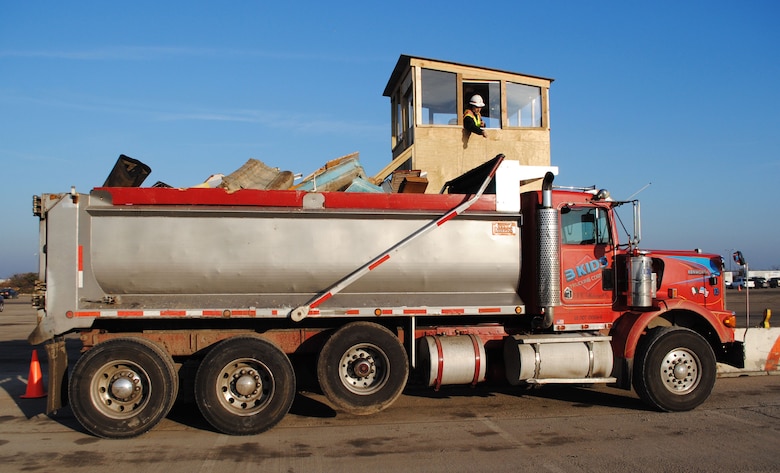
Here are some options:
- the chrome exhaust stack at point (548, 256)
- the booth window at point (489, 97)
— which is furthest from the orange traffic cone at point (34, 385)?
the booth window at point (489, 97)

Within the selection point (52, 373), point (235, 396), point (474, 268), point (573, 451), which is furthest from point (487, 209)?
point (52, 373)

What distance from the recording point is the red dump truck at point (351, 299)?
22.7 ft

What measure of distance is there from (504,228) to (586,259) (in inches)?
51.5

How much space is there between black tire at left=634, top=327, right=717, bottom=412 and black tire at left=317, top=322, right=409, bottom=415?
3190 millimetres

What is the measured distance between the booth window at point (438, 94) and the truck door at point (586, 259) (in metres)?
5.90

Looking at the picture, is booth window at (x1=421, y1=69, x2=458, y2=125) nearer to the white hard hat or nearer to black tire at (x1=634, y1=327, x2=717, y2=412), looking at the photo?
the white hard hat

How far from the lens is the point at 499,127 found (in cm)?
1366

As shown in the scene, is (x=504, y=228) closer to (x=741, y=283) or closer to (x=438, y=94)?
(x=438, y=94)

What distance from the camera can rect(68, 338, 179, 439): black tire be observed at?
6.77 meters

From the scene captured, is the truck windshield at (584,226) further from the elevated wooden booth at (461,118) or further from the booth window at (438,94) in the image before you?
the booth window at (438,94)

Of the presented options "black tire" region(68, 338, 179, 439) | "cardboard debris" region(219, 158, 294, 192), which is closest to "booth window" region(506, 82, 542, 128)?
"cardboard debris" region(219, 158, 294, 192)

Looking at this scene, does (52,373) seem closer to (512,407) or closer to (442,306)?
(442,306)

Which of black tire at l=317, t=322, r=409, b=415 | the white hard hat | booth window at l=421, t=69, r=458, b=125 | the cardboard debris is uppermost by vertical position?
booth window at l=421, t=69, r=458, b=125

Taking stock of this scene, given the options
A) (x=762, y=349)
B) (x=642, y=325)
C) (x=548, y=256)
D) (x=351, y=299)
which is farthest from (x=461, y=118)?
(x=762, y=349)
